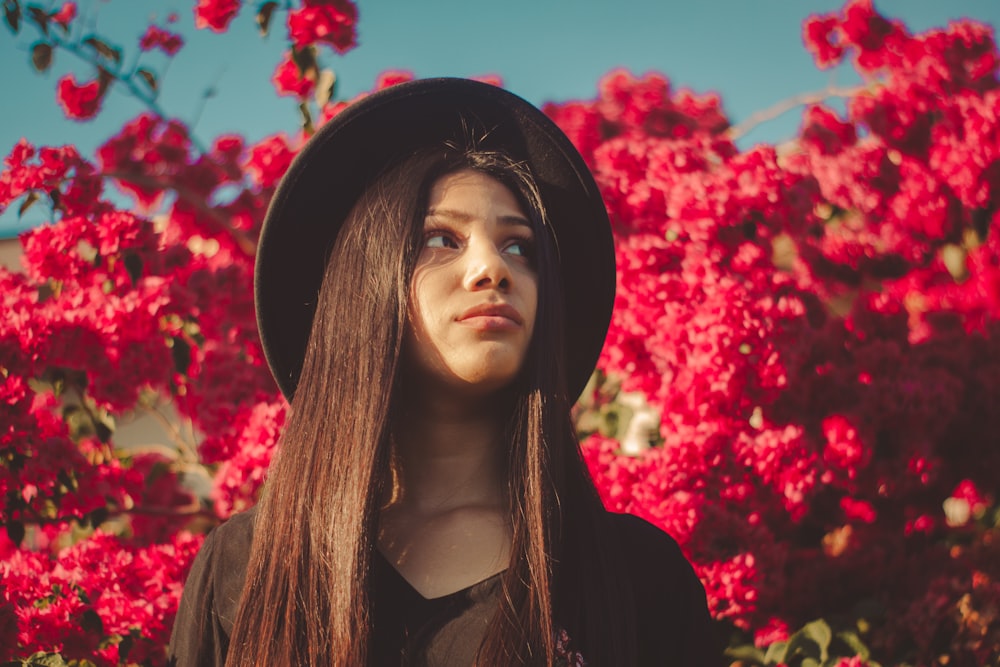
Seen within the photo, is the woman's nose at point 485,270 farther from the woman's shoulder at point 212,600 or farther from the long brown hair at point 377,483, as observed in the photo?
the woman's shoulder at point 212,600

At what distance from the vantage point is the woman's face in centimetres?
122

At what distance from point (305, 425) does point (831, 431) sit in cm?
124

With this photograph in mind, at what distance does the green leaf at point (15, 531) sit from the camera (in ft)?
6.40

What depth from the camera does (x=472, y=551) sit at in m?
1.28

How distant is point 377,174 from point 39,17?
1.61 m

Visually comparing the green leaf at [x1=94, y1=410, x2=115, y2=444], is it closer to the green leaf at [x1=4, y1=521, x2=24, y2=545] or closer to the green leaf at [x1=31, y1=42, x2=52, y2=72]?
the green leaf at [x1=4, y1=521, x2=24, y2=545]

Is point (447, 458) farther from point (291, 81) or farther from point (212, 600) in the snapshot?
point (291, 81)

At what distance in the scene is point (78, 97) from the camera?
104 inches

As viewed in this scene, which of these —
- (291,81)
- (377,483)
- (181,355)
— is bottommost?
(377,483)

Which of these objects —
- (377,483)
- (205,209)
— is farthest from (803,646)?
(205,209)

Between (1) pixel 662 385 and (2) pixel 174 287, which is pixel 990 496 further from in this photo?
(2) pixel 174 287

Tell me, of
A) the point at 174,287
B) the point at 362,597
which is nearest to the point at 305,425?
the point at 362,597

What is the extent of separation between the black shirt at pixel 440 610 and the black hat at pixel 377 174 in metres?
0.32

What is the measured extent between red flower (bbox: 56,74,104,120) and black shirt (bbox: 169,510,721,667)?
6.03ft
